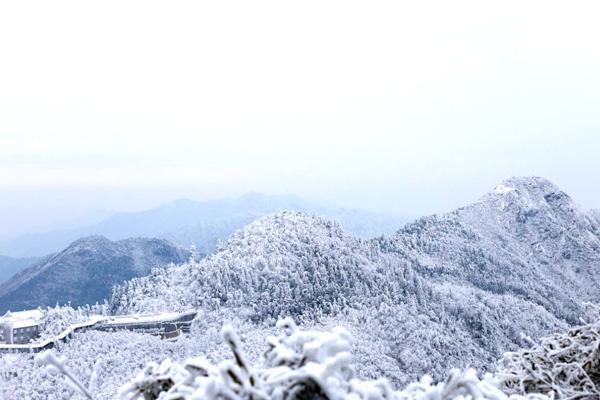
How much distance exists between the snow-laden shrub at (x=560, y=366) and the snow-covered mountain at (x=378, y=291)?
2052 cm

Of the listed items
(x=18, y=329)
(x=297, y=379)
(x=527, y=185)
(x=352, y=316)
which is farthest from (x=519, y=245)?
(x=297, y=379)

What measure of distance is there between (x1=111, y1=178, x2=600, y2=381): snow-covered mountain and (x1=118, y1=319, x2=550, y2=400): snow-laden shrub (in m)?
23.6

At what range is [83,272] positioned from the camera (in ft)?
390

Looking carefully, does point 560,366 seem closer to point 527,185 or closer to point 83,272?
point 527,185

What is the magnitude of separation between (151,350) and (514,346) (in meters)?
32.2

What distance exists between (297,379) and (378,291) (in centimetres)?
4314

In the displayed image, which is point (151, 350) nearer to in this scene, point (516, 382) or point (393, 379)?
point (393, 379)

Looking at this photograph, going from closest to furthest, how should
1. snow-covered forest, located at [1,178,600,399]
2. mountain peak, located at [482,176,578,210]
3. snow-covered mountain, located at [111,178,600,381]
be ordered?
1. snow-covered forest, located at [1,178,600,399]
2. snow-covered mountain, located at [111,178,600,381]
3. mountain peak, located at [482,176,578,210]

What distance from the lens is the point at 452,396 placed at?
7.72 feet

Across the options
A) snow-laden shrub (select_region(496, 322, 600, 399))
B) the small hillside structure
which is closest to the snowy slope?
the small hillside structure

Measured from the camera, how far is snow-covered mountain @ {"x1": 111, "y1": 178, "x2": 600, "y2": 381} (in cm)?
3894

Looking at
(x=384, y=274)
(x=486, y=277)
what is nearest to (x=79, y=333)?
(x=384, y=274)

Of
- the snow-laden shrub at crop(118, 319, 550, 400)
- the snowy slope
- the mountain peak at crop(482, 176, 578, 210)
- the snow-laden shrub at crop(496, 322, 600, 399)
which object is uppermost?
the snow-laden shrub at crop(118, 319, 550, 400)

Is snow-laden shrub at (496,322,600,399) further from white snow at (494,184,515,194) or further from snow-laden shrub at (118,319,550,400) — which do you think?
white snow at (494,184,515,194)
